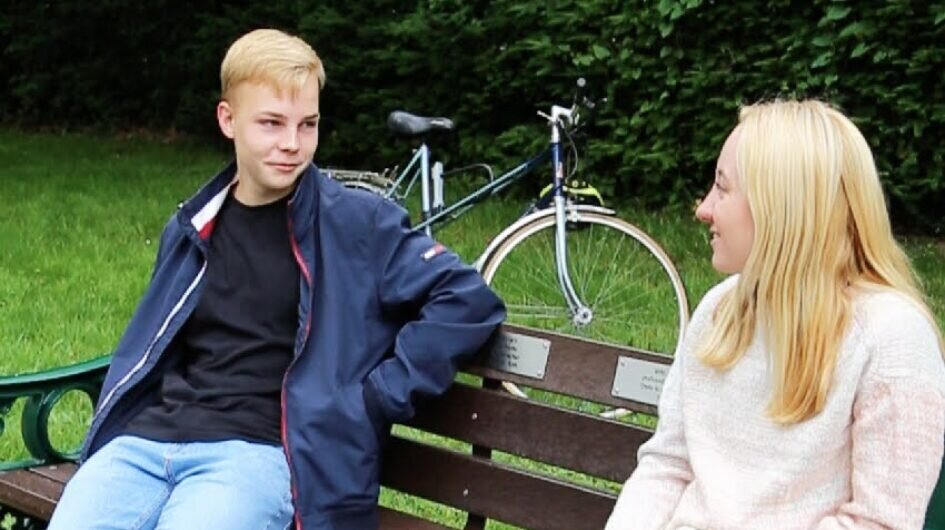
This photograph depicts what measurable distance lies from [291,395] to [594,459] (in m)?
0.63

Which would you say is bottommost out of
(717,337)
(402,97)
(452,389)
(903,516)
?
(402,97)

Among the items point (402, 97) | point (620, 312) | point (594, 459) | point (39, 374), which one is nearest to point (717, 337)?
point (594, 459)

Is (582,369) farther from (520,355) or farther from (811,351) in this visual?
(811,351)

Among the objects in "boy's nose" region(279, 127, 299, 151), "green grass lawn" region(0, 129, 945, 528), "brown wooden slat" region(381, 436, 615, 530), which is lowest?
"green grass lawn" region(0, 129, 945, 528)

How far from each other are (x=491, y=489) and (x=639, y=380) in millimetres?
461

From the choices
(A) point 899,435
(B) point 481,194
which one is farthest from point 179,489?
(B) point 481,194

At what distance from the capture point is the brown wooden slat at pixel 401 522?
137 inches

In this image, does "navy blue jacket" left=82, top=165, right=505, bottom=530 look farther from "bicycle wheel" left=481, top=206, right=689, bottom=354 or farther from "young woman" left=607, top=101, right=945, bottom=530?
"bicycle wheel" left=481, top=206, right=689, bottom=354

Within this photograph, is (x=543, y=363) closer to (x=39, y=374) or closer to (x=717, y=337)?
(x=717, y=337)

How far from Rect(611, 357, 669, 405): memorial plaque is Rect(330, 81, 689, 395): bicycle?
257 centimetres

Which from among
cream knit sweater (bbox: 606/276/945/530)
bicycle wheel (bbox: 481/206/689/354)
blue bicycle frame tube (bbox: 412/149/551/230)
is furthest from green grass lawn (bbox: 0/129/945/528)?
cream knit sweater (bbox: 606/276/945/530)

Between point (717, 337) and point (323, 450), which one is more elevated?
point (717, 337)

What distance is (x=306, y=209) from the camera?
11.2 feet

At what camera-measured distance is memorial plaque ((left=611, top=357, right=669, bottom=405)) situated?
3100 mm
